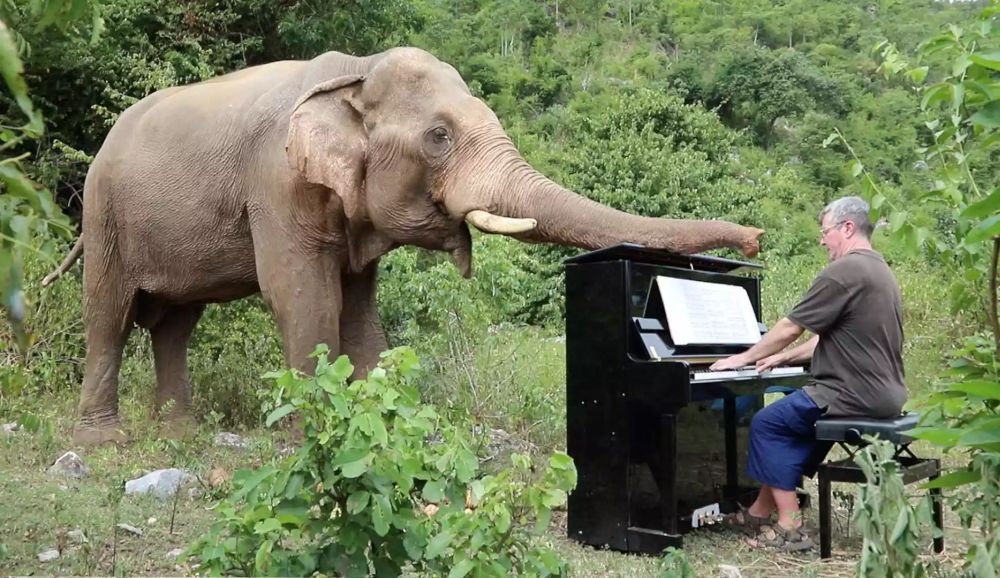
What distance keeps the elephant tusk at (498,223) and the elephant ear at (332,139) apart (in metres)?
0.76

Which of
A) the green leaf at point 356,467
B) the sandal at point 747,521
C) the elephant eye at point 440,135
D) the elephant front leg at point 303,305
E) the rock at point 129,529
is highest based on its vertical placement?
the elephant eye at point 440,135

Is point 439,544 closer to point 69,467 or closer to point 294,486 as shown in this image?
point 294,486

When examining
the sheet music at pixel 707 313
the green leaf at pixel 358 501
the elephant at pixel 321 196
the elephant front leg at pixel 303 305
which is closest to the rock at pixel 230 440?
the elephant at pixel 321 196

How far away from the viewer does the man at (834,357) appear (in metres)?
5.34

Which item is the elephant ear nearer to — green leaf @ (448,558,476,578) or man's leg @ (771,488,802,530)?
man's leg @ (771,488,802,530)

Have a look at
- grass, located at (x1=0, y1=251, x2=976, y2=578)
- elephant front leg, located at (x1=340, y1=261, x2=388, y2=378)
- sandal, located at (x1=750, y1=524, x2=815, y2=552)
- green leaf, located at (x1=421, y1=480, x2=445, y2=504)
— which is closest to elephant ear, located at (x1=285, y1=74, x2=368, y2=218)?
elephant front leg, located at (x1=340, y1=261, x2=388, y2=378)

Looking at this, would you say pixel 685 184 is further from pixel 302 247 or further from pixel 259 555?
pixel 259 555

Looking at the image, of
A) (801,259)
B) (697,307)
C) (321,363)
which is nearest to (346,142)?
(697,307)

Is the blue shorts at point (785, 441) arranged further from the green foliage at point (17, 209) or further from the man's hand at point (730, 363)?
the green foliage at point (17, 209)

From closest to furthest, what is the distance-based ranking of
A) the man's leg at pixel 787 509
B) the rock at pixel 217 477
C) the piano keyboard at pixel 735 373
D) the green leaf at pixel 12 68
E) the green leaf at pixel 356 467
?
the green leaf at pixel 12 68
the green leaf at pixel 356 467
the piano keyboard at pixel 735 373
the man's leg at pixel 787 509
the rock at pixel 217 477

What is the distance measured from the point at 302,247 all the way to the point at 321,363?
358cm

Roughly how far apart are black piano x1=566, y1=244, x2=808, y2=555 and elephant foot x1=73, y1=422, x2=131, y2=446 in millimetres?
3618

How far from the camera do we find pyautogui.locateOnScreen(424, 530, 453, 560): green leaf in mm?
2672

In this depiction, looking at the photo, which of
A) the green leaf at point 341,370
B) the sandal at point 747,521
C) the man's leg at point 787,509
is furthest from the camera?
the sandal at point 747,521
